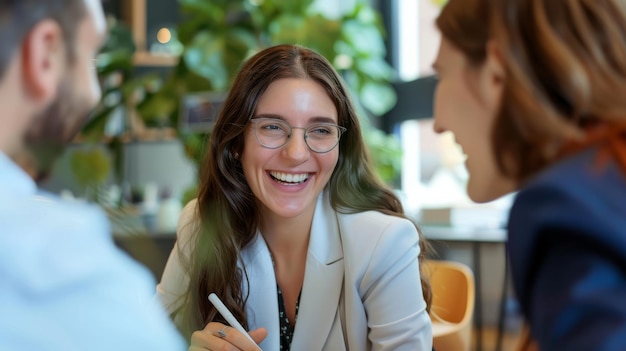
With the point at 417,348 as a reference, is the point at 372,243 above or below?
above

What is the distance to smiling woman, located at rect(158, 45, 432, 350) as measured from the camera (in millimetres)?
1350

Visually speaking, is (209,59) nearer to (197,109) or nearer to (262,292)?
(197,109)

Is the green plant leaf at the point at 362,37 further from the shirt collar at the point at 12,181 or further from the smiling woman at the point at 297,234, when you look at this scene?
the shirt collar at the point at 12,181

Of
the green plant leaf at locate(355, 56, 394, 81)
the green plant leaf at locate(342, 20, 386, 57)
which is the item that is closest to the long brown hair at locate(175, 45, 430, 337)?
the green plant leaf at locate(342, 20, 386, 57)

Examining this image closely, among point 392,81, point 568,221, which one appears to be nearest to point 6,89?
point 568,221

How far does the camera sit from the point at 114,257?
476mm

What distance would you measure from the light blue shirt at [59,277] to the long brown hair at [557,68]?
37 cm

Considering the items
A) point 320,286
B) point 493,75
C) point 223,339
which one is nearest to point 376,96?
point 320,286

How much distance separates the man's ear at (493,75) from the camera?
672 mm

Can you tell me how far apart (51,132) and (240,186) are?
3.34 feet

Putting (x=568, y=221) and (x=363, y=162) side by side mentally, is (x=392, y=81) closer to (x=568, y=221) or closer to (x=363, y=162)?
(x=363, y=162)

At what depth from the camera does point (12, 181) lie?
1.62 feet

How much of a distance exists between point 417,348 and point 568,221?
82 centimetres

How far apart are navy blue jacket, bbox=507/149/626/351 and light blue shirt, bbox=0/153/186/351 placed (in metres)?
0.30
